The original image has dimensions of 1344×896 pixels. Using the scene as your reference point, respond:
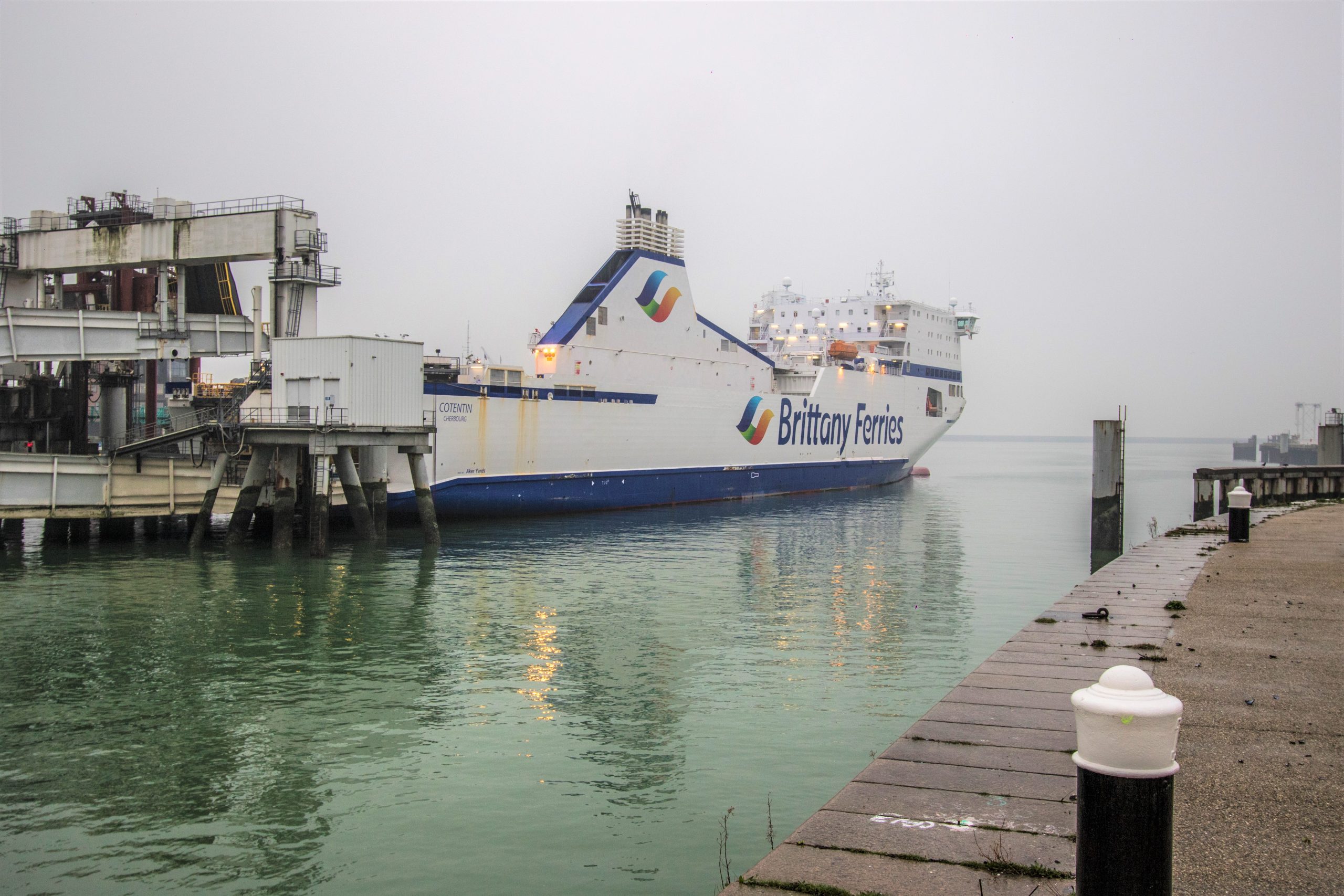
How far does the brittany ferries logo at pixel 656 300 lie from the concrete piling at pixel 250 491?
14366mm

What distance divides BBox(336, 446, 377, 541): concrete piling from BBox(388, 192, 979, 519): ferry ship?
2.10 metres

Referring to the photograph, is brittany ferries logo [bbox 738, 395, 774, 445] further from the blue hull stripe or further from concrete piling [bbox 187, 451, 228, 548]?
concrete piling [bbox 187, 451, 228, 548]

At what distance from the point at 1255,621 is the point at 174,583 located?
1761cm

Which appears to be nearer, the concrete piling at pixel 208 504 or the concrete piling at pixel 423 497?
the concrete piling at pixel 208 504

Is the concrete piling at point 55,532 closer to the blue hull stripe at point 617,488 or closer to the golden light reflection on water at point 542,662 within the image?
the blue hull stripe at point 617,488

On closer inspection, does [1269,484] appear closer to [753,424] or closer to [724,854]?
[753,424]

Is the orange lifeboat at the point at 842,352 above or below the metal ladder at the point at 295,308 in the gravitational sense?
above

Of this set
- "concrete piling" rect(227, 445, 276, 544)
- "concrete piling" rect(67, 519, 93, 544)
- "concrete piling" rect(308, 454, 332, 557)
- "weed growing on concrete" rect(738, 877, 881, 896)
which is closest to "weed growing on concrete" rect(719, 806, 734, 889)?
"weed growing on concrete" rect(738, 877, 881, 896)

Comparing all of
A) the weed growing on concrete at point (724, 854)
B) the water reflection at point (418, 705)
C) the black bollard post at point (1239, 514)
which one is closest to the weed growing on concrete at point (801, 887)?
the weed growing on concrete at point (724, 854)

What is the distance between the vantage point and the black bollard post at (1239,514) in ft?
51.4

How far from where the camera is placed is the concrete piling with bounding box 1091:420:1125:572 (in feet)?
69.1

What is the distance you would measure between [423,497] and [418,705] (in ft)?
49.4

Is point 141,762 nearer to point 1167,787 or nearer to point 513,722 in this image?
point 513,722

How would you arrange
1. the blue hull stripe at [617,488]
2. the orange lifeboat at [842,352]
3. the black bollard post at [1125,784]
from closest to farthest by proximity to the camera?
the black bollard post at [1125,784] < the blue hull stripe at [617,488] < the orange lifeboat at [842,352]
